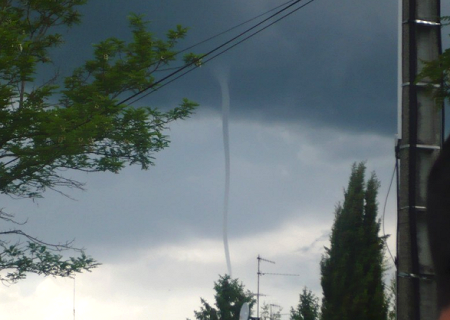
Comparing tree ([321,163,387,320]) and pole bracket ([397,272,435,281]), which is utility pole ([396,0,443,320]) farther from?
tree ([321,163,387,320])

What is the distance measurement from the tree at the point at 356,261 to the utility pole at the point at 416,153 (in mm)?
19682

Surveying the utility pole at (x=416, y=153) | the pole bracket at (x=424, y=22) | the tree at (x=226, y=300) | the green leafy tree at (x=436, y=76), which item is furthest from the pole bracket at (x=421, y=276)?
the tree at (x=226, y=300)

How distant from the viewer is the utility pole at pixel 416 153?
627 centimetres

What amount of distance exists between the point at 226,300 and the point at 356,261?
87.3ft

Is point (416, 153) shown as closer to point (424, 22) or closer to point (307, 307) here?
point (424, 22)

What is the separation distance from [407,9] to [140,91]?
11.7m

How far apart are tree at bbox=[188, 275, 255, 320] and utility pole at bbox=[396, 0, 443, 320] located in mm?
45838

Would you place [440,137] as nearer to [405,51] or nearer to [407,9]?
[405,51]

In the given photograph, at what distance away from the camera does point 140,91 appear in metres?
17.7

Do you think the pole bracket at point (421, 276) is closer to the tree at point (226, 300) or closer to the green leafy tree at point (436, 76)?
the green leafy tree at point (436, 76)

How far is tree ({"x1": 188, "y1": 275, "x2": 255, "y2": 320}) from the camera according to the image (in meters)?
51.0

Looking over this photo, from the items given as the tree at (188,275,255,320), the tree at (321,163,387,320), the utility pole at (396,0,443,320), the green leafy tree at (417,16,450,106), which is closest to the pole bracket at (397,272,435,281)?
the utility pole at (396,0,443,320)

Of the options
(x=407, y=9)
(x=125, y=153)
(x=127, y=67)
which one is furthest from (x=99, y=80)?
(x=407, y=9)

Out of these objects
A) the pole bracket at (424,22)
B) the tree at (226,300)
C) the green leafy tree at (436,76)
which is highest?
the pole bracket at (424,22)
